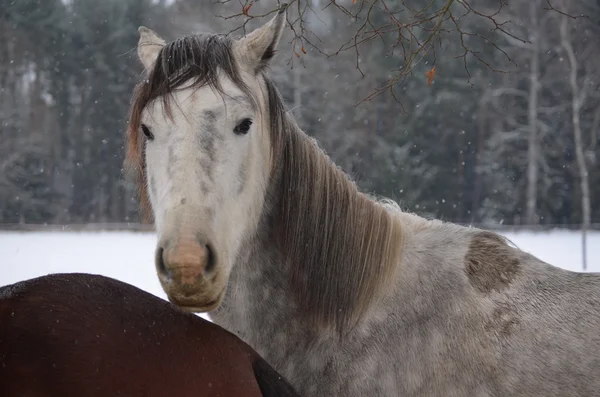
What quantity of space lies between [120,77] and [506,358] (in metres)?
23.6

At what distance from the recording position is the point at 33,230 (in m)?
18.7

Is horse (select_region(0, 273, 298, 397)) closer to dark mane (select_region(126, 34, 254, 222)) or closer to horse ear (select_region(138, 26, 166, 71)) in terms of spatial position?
dark mane (select_region(126, 34, 254, 222))

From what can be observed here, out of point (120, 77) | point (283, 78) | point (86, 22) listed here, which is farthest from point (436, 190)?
point (86, 22)

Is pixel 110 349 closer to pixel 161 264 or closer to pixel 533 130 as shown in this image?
pixel 161 264

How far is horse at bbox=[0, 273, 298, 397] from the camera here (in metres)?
1.51

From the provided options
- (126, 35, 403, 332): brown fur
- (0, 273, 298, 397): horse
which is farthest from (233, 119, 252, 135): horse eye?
(0, 273, 298, 397): horse

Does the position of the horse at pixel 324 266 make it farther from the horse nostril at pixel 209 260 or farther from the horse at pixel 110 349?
the horse at pixel 110 349

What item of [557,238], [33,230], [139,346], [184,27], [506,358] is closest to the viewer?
[139,346]

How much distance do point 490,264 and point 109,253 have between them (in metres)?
11.1

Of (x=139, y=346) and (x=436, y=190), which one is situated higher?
(x=436, y=190)

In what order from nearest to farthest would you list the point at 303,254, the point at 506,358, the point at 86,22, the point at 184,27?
the point at 506,358
the point at 303,254
the point at 184,27
the point at 86,22

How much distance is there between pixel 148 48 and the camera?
2.50 m

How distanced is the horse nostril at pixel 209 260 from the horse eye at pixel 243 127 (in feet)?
1.56

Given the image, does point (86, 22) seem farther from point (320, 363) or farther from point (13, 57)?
point (320, 363)
